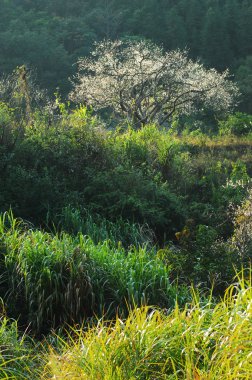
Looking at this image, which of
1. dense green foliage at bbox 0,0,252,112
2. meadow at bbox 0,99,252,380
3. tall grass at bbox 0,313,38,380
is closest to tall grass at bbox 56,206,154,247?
meadow at bbox 0,99,252,380

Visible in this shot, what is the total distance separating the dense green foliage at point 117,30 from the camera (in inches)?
1762

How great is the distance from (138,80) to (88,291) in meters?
19.7

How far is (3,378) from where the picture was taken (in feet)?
14.5

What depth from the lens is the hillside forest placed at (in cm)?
434

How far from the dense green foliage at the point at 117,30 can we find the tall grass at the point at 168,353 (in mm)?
39299

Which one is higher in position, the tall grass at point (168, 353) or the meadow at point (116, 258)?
the tall grass at point (168, 353)

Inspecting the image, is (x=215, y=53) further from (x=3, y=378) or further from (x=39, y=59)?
(x=3, y=378)

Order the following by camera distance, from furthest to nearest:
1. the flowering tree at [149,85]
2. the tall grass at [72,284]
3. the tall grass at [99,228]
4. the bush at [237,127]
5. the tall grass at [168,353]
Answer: the flowering tree at [149,85], the bush at [237,127], the tall grass at [99,228], the tall grass at [72,284], the tall grass at [168,353]

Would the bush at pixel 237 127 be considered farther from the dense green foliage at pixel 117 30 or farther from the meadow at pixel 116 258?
the dense green foliage at pixel 117 30

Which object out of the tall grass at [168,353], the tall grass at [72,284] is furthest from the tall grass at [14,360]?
the tall grass at [72,284]

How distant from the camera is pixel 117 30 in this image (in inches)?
2111

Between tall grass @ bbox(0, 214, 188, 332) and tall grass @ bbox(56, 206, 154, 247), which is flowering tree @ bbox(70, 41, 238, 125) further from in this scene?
tall grass @ bbox(0, 214, 188, 332)

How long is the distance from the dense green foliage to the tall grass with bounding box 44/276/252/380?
1547 inches

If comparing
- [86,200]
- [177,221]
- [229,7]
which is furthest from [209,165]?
[229,7]
